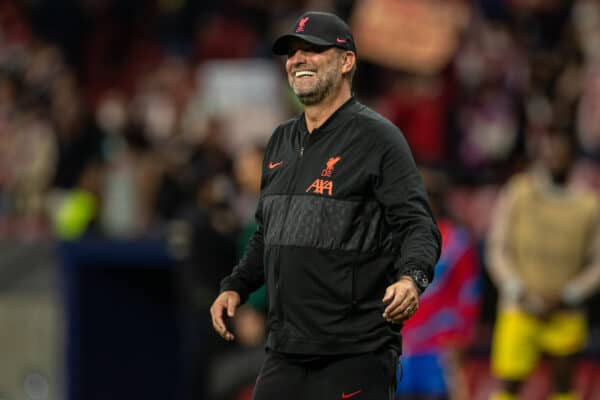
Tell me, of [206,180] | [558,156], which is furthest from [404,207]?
[206,180]

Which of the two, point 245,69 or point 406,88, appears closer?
point 406,88

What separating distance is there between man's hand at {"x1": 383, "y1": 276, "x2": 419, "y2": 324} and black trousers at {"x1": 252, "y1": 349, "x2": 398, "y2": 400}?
0.43 metres

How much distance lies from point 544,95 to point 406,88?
1.27 m

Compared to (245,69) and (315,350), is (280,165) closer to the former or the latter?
(315,350)

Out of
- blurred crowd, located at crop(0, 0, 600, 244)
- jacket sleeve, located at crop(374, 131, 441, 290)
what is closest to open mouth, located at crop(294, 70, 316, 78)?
jacket sleeve, located at crop(374, 131, 441, 290)

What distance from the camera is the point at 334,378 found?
15.8 feet

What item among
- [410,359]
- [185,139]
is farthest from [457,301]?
[185,139]

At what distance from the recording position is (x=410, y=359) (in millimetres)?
9172

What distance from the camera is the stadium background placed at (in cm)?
1046

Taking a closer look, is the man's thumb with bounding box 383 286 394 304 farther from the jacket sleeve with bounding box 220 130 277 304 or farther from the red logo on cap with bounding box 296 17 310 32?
the red logo on cap with bounding box 296 17 310 32

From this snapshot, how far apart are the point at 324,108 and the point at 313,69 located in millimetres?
168

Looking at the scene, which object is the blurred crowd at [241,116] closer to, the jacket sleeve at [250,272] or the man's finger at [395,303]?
the jacket sleeve at [250,272]

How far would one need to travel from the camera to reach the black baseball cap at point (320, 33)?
4.89 m

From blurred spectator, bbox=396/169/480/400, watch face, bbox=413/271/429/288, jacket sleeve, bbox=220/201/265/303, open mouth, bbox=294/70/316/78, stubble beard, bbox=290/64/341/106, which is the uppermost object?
open mouth, bbox=294/70/316/78
